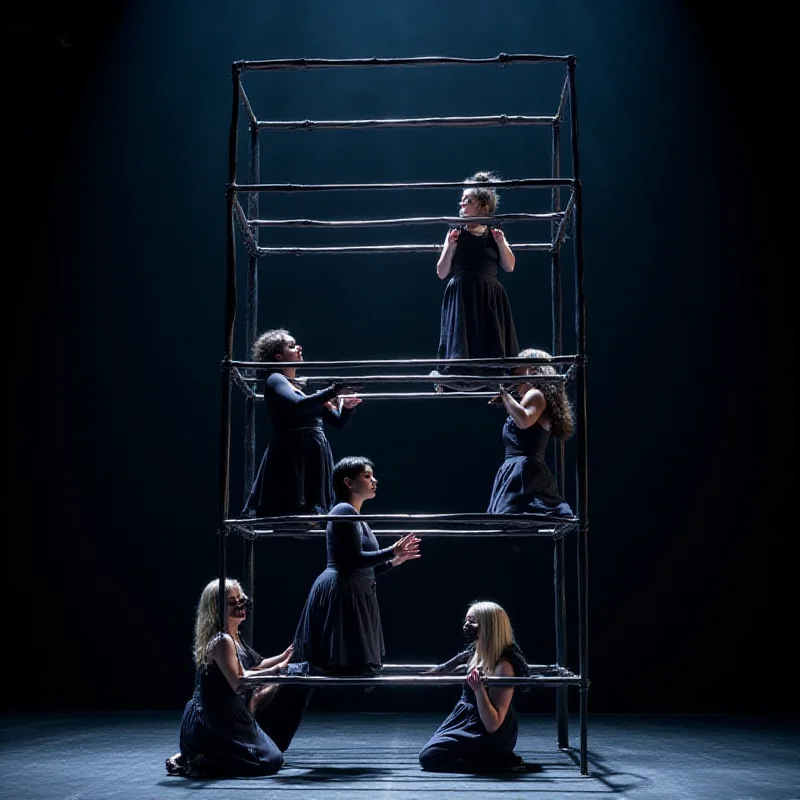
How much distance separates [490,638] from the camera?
5.33 meters

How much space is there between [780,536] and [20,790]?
5.67m

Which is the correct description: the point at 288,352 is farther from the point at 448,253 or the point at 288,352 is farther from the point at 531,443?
the point at 531,443

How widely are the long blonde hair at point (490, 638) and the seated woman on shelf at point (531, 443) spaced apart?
576 mm

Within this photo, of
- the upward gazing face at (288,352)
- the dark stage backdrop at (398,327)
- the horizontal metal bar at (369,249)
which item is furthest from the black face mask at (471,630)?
the dark stage backdrop at (398,327)

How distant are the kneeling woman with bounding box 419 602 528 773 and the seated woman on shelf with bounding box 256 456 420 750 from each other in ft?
1.56

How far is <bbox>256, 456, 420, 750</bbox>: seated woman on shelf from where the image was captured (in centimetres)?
535

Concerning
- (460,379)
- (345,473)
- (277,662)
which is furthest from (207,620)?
(460,379)

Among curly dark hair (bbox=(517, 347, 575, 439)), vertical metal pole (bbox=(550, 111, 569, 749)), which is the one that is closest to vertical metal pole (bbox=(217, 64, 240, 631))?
curly dark hair (bbox=(517, 347, 575, 439))

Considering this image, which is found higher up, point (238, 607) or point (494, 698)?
point (238, 607)

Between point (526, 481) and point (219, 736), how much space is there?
6.53 feet

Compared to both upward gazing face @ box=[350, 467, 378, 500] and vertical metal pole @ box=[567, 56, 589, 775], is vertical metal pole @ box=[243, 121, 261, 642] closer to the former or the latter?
upward gazing face @ box=[350, 467, 378, 500]

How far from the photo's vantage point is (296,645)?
5559 mm

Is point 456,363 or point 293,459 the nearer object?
point 456,363

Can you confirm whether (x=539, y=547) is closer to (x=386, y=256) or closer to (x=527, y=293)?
(x=527, y=293)
